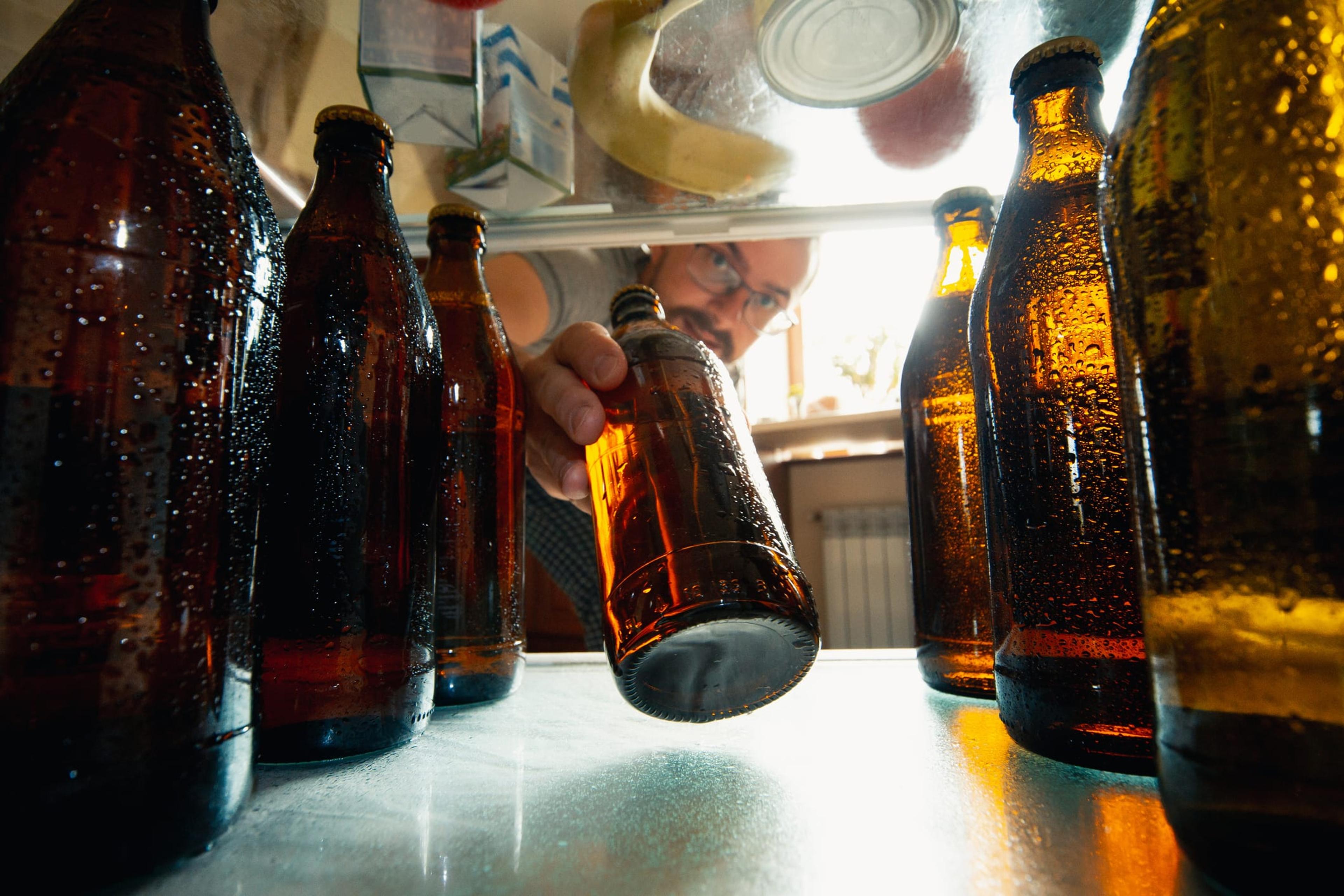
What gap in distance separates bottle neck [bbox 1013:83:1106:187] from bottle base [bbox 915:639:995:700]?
0.31m

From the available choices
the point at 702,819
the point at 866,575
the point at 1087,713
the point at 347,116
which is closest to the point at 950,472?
the point at 1087,713

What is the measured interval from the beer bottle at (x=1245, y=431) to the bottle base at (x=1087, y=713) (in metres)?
0.10

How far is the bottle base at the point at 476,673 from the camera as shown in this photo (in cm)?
51

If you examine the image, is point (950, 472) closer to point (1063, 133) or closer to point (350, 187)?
point (1063, 133)

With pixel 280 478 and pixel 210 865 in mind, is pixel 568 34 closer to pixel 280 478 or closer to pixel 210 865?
pixel 280 478

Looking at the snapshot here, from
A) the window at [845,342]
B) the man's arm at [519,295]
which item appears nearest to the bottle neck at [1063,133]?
the man's arm at [519,295]

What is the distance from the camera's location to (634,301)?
608 mm

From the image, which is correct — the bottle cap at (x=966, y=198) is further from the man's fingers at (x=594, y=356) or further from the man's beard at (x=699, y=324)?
the man's beard at (x=699, y=324)

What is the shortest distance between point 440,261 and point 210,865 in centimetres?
49

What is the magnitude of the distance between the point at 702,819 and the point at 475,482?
353 millimetres

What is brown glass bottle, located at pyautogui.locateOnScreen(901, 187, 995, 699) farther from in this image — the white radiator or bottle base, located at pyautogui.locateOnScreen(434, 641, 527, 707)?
the white radiator

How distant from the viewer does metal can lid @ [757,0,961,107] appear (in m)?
0.51

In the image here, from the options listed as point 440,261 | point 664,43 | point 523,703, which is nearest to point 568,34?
point 664,43

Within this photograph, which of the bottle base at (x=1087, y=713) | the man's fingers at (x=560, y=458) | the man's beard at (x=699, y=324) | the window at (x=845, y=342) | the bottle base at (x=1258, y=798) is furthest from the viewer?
the window at (x=845, y=342)
